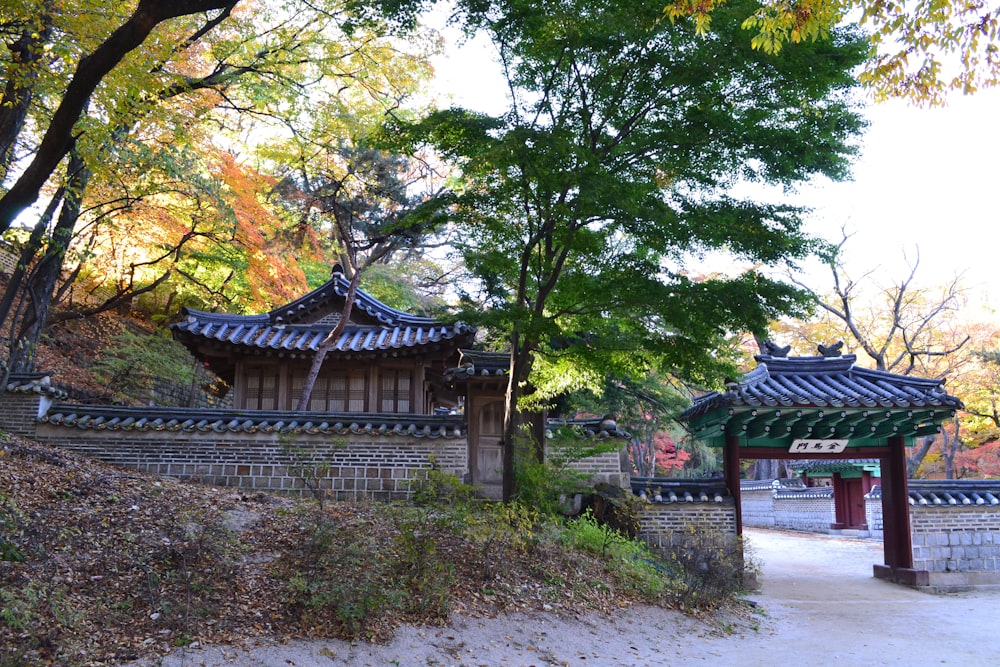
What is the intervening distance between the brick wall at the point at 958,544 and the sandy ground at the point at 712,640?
3.22 ft

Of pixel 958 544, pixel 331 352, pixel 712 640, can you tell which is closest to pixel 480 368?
pixel 331 352

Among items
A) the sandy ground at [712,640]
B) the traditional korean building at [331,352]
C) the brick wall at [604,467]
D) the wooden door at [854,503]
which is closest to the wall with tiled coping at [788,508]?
the wooden door at [854,503]

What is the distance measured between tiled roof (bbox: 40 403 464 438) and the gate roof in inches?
202

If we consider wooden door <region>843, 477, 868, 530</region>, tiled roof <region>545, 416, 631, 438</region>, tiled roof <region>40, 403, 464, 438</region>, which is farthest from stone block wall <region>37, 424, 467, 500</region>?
wooden door <region>843, 477, 868, 530</region>

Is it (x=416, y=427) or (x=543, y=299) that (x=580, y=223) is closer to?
(x=543, y=299)

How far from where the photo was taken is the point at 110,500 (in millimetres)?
9203

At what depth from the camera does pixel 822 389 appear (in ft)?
45.7

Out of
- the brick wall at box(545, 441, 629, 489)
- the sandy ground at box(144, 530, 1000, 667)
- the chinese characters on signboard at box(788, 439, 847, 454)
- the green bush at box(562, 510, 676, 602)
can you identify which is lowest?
the sandy ground at box(144, 530, 1000, 667)

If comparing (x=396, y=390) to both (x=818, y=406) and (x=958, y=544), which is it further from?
(x=958, y=544)

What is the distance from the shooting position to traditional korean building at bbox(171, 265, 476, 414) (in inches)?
677

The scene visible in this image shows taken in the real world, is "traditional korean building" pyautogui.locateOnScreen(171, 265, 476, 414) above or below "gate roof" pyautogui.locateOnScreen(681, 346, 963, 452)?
above

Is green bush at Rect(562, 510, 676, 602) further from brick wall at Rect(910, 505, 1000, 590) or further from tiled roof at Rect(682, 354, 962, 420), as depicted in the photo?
brick wall at Rect(910, 505, 1000, 590)

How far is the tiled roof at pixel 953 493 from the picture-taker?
46.1 feet

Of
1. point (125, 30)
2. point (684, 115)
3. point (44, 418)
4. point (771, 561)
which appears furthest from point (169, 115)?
point (771, 561)
